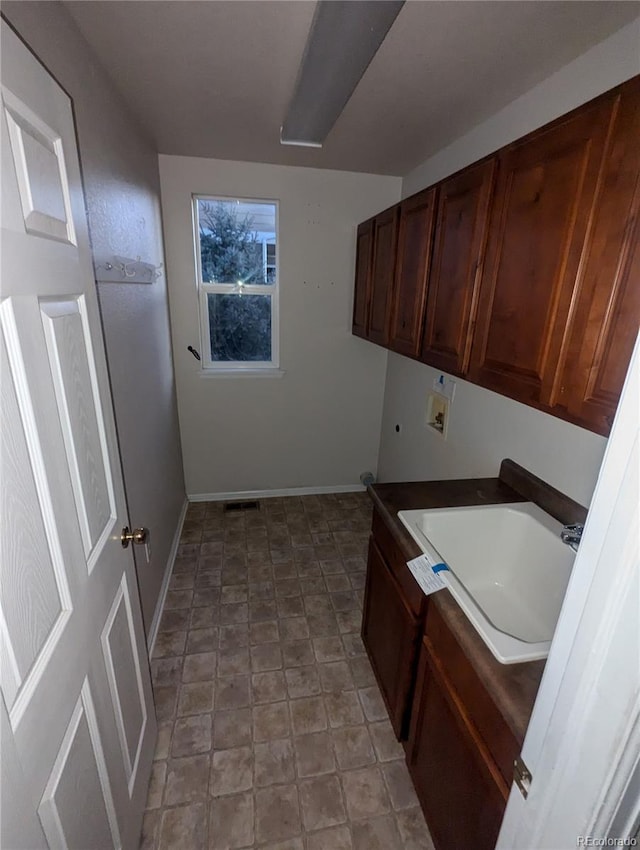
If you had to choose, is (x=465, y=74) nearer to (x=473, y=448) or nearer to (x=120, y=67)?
(x=120, y=67)

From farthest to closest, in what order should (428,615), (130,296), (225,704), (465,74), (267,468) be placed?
(267,468)
(130,296)
(225,704)
(465,74)
(428,615)

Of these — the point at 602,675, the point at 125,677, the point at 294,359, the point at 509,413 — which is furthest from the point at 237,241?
the point at 602,675

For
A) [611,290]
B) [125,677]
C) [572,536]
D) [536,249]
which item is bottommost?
[125,677]

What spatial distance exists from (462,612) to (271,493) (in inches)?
96.9

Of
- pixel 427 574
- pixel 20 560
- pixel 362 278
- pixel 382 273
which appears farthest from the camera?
pixel 362 278

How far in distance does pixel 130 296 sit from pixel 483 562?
1.90 metres

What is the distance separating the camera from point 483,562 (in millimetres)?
1509

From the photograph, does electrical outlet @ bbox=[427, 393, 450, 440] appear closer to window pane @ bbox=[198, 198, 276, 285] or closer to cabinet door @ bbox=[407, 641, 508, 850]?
cabinet door @ bbox=[407, 641, 508, 850]

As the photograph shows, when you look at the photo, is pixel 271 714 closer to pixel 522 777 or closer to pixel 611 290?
pixel 522 777

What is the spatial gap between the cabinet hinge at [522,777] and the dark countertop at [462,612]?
0.42 feet

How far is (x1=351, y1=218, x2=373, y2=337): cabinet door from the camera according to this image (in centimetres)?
248

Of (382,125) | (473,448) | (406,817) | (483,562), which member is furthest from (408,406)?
(406,817)

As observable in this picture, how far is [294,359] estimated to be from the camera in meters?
3.03

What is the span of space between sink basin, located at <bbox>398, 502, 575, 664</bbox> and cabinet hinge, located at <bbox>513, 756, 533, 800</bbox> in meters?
0.57
